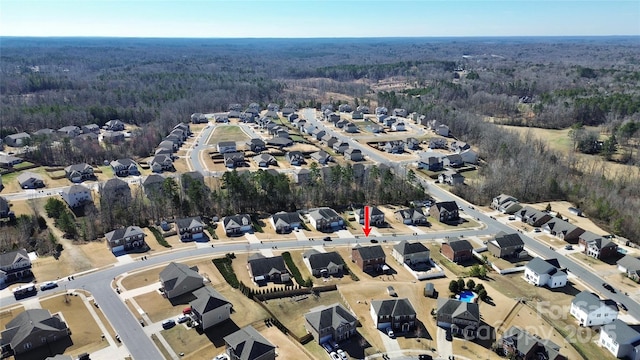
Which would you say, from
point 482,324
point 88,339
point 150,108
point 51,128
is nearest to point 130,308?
point 88,339

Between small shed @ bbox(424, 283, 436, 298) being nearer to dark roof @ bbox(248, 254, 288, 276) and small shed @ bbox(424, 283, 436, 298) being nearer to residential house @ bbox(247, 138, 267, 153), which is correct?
dark roof @ bbox(248, 254, 288, 276)

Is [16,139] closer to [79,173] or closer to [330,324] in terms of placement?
[79,173]

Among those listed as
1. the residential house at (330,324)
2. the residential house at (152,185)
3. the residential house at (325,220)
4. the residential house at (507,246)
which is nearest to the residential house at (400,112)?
the residential house at (325,220)

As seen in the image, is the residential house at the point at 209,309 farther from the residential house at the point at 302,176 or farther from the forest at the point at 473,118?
the residential house at the point at 302,176

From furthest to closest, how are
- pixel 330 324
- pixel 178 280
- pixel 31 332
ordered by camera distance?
pixel 178 280 → pixel 330 324 → pixel 31 332

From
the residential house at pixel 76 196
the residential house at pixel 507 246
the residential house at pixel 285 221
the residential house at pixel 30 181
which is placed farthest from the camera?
the residential house at pixel 30 181

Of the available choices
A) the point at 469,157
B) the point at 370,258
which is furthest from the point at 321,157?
the point at 370,258

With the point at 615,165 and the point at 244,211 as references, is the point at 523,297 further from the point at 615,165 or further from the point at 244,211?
the point at 615,165
